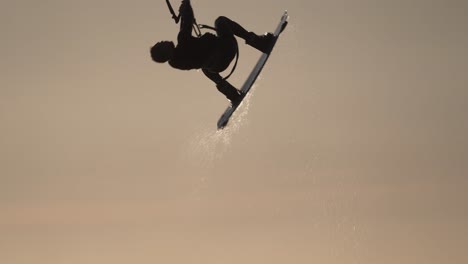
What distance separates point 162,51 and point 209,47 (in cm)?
111

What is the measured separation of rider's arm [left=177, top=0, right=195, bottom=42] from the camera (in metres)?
22.4

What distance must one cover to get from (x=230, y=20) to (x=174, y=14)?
204cm

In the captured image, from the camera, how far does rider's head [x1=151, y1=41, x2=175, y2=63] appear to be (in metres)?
22.6

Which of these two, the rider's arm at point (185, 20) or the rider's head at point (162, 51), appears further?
the rider's head at point (162, 51)

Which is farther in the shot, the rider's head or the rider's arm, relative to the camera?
the rider's head

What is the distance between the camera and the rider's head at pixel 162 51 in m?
22.6

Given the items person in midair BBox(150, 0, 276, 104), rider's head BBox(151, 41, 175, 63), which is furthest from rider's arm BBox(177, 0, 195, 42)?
rider's head BBox(151, 41, 175, 63)

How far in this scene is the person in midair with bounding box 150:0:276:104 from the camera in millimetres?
22672

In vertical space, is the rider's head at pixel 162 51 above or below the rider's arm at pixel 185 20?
below

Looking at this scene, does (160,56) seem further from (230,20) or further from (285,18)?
(285,18)

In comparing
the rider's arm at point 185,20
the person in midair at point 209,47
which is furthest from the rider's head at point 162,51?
the rider's arm at point 185,20

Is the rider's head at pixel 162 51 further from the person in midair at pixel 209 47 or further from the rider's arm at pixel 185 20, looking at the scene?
the rider's arm at pixel 185 20

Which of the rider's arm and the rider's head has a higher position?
the rider's arm

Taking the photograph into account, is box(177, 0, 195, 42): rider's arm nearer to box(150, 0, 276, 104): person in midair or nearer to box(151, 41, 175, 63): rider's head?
box(150, 0, 276, 104): person in midair
